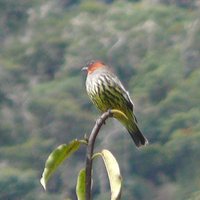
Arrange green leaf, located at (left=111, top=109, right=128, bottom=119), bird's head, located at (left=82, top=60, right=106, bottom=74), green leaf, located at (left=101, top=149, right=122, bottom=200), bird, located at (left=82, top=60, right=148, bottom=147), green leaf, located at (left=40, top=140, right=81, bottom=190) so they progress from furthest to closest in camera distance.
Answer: bird's head, located at (left=82, top=60, right=106, bottom=74)
bird, located at (left=82, top=60, right=148, bottom=147)
green leaf, located at (left=111, top=109, right=128, bottom=119)
green leaf, located at (left=40, top=140, right=81, bottom=190)
green leaf, located at (left=101, top=149, right=122, bottom=200)

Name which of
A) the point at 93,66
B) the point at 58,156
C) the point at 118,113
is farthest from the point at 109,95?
the point at 58,156

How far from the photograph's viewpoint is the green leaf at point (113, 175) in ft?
6.63

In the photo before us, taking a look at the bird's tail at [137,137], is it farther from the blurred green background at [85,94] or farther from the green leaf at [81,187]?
the blurred green background at [85,94]

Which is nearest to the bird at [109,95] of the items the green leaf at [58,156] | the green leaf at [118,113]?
the green leaf at [118,113]

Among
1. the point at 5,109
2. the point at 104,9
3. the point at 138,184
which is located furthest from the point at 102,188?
the point at 104,9

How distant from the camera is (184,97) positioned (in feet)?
116

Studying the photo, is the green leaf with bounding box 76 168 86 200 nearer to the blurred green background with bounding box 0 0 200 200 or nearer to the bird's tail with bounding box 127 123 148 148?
the bird's tail with bounding box 127 123 148 148

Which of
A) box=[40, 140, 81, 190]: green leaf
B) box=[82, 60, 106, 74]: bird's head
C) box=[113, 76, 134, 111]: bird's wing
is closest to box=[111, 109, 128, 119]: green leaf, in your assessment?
box=[40, 140, 81, 190]: green leaf

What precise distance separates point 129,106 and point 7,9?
36.3 meters

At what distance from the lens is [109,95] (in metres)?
4.72

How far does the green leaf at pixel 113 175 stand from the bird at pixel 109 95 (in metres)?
2.30

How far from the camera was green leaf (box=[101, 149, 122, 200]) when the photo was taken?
202cm

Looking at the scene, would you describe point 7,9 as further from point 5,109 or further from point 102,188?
point 102,188

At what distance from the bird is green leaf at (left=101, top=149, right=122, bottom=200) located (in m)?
2.30
